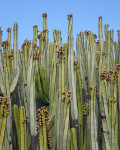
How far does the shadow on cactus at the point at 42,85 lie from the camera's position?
3.88 metres

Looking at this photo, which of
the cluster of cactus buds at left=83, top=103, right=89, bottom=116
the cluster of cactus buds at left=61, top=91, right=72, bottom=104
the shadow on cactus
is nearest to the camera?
the cluster of cactus buds at left=61, top=91, right=72, bottom=104

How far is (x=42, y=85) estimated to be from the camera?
395 cm

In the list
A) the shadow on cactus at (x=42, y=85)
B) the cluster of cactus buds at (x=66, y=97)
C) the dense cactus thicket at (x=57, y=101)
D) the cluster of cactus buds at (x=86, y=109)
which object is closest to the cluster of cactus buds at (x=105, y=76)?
the dense cactus thicket at (x=57, y=101)

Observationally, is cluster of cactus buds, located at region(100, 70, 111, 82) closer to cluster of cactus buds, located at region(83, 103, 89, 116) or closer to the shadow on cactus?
cluster of cactus buds, located at region(83, 103, 89, 116)

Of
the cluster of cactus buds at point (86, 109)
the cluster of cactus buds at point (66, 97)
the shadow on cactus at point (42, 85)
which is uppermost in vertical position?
the shadow on cactus at point (42, 85)

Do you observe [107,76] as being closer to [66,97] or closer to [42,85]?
[66,97]

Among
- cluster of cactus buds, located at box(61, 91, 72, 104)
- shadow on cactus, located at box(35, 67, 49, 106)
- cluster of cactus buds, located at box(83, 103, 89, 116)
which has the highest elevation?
shadow on cactus, located at box(35, 67, 49, 106)

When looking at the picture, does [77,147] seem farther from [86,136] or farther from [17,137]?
[17,137]

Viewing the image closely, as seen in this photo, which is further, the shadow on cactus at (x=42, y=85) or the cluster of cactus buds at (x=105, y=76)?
the shadow on cactus at (x=42, y=85)

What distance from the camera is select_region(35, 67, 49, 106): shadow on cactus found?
3879 mm

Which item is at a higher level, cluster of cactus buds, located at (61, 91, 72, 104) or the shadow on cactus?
the shadow on cactus

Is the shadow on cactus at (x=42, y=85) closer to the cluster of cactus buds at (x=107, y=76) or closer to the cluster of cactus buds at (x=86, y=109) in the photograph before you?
the cluster of cactus buds at (x=86, y=109)

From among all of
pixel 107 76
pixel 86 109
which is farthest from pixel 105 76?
pixel 86 109

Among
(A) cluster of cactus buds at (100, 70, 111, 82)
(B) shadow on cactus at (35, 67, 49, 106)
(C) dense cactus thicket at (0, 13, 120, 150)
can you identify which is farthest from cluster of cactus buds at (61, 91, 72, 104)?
(B) shadow on cactus at (35, 67, 49, 106)
